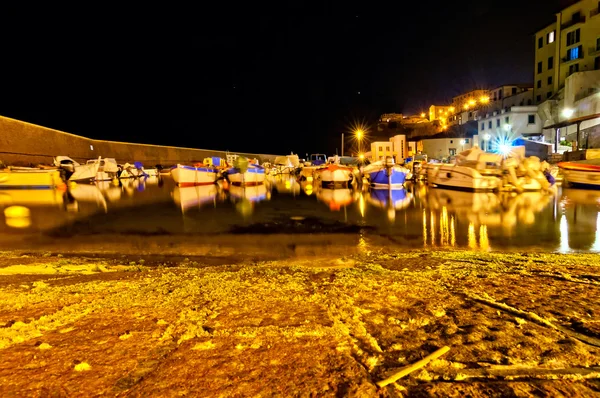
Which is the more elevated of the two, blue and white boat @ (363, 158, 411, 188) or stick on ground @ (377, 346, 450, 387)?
blue and white boat @ (363, 158, 411, 188)

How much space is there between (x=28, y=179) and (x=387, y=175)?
25.0 meters

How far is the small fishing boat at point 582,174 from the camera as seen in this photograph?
2014cm

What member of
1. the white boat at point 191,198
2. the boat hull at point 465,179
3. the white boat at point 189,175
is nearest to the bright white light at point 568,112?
the boat hull at point 465,179

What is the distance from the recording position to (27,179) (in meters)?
24.6

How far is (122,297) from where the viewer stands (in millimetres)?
4324

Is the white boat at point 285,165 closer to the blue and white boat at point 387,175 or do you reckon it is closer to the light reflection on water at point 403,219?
the blue and white boat at point 387,175

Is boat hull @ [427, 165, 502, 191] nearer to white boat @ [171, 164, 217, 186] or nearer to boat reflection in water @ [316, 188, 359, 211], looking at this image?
boat reflection in water @ [316, 188, 359, 211]

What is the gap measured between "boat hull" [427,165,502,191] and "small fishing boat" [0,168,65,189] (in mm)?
26639

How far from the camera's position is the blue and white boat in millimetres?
25828

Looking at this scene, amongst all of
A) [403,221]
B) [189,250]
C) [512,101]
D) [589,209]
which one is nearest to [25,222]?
[189,250]

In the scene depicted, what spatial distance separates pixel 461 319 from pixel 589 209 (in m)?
12.9

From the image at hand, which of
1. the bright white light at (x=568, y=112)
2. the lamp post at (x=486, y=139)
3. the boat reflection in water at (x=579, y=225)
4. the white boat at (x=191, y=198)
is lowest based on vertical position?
the boat reflection in water at (x=579, y=225)

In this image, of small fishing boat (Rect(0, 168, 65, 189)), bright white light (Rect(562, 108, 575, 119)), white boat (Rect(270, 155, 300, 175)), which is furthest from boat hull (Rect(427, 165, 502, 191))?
white boat (Rect(270, 155, 300, 175))

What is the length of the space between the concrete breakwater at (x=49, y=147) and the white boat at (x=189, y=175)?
38.1 ft
